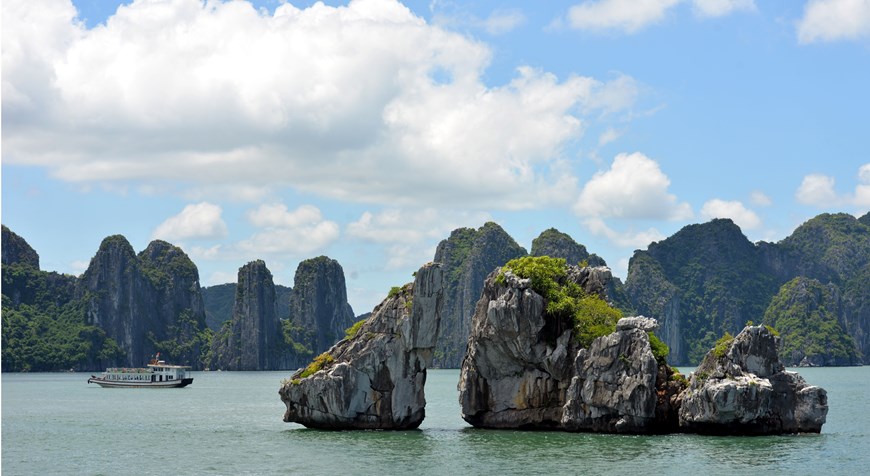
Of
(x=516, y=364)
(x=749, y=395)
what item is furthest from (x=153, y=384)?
(x=749, y=395)

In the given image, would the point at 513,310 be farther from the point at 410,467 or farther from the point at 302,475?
the point at 302,475

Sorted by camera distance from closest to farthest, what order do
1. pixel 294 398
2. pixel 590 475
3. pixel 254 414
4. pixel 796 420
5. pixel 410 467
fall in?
pixel 590 475
pixel 410 467
pixel 796 420
pixel 294 398
pixel 254 414

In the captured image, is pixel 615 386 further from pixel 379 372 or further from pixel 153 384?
pixel 153 384

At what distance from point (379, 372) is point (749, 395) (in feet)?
57.6

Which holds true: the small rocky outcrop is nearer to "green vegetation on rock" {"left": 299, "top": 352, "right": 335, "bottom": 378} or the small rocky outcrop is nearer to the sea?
the sea

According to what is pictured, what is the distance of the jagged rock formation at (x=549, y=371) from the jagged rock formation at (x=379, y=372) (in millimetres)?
3090

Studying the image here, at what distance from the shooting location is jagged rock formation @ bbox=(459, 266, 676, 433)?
51.8 m

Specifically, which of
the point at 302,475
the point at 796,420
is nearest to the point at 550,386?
the point at 796,420

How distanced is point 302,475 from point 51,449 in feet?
56.4

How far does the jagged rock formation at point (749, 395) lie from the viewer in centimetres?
4981

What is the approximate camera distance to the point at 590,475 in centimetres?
4078

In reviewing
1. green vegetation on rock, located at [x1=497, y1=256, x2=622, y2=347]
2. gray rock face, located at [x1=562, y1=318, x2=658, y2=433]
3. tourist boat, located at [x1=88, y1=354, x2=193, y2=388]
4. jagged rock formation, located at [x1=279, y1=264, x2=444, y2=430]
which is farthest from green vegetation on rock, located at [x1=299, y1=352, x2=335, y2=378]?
tourist boat, located at [x1=88, y1=354, x2=193, y2=388]

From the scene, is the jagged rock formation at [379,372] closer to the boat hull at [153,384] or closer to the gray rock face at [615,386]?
the gray rock face at [615,386]

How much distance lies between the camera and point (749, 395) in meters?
49.8
